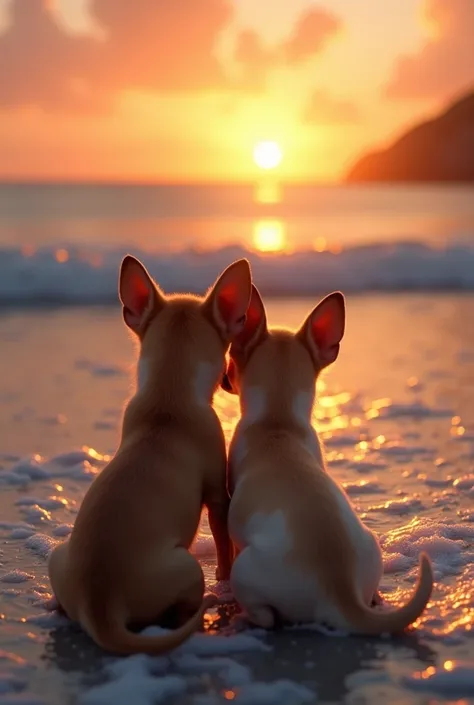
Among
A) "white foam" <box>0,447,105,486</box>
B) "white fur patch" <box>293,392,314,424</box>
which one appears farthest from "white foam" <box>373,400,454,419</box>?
"white fur patch" <box>293,392,314,424</box>

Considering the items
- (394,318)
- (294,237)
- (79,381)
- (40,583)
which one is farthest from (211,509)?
(294,237)

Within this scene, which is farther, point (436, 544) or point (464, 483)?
point (464, 483)

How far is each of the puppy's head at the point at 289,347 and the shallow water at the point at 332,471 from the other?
→ 31.9 inches

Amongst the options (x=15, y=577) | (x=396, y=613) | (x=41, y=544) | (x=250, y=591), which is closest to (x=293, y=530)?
(x=250, y=591)

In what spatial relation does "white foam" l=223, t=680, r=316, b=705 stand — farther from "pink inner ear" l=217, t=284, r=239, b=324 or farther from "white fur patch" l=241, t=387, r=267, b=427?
"pink inner ear" l=217, t=284, r=239, b=324

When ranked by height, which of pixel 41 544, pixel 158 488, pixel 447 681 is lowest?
pixel 447 681

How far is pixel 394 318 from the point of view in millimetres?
9945

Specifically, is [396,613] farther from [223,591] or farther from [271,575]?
[223,591]

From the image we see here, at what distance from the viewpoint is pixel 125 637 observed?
288cm

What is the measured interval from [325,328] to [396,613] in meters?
1.07

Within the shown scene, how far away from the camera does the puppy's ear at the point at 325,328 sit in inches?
139

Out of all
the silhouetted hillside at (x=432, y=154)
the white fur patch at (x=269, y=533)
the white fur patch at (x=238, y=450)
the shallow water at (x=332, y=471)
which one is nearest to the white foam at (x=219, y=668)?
the shallow water at (x=332, y=471)

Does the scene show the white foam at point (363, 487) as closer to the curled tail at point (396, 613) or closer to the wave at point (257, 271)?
the curled tail at point (396, 613)

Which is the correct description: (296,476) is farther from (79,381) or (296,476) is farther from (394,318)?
(394,318)
